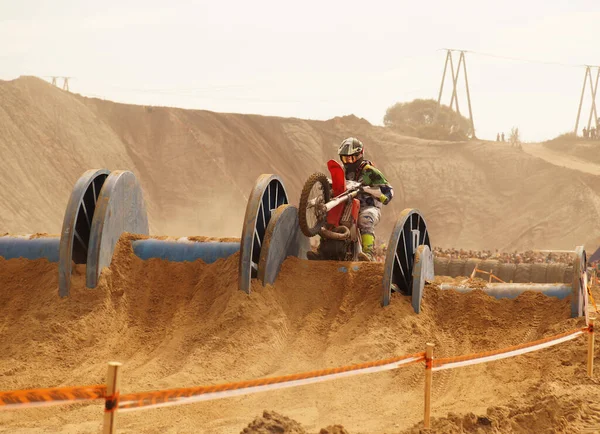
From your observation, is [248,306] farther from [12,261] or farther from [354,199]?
[12,261]

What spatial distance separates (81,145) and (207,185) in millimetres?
9479

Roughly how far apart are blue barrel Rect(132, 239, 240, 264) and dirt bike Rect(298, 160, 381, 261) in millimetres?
1430

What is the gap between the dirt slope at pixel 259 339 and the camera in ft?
30.0

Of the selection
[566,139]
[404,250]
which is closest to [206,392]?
[404,250]

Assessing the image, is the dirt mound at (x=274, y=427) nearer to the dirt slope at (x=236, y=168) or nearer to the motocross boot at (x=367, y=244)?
the motocross boot at (x=367, y=244)

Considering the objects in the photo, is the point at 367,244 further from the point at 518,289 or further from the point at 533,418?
the point at 533,418

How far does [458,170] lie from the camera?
231 ft

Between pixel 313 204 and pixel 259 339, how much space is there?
273 cm

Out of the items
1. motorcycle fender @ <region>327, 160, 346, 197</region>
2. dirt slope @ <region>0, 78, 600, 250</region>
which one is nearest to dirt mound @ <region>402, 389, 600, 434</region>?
motorcycle fender @ <region>327, 160, 346, 197</region>

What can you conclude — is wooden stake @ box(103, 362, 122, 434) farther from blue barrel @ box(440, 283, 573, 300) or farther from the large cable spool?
blue barrel @ box(440, 283, 573, 300)

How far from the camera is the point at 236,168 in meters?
65.1

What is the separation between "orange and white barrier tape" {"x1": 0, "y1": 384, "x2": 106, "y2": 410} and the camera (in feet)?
14.8

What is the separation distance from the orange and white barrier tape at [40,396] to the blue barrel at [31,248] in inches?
331

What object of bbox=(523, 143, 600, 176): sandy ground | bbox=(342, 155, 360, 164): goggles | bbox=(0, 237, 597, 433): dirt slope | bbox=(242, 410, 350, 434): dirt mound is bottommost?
bbox=(0, 237, 597, 433): dirt slope
